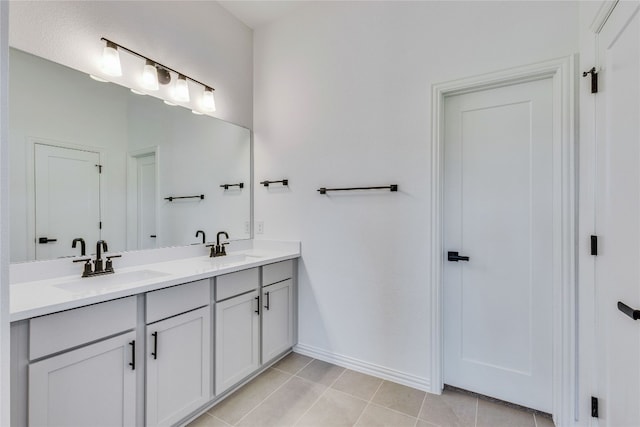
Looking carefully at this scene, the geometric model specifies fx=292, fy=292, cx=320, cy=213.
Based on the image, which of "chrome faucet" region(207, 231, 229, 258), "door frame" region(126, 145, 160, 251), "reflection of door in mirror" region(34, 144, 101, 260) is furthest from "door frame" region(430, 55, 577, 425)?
"reflection of door in mirror" region(34, 144, 101, 260)

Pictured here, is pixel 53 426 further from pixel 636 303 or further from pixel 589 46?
pixel 589 46

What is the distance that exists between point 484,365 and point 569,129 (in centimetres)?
151

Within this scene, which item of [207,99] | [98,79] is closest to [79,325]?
[98,79]

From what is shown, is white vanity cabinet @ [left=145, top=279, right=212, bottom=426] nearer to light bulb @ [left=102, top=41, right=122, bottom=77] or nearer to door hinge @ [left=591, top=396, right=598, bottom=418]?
light bulb @ [left=102, top=41, right=122, bottom=77]

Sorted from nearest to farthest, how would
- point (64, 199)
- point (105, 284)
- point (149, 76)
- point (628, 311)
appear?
point (628, 311), point (105, 284), point (64, 199), point (149, 76)

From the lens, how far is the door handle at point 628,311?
1000 mm

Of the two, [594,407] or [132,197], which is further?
[132,197]

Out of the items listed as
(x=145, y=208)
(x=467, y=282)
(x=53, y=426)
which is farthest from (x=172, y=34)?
(x=467, y=282)

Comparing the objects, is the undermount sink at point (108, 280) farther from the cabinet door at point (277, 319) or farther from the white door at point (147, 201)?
the cabinet door at point (277, 319)

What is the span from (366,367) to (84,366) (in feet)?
5.73

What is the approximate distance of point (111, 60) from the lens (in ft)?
5.61

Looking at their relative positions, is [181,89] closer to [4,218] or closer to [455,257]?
[4,218]

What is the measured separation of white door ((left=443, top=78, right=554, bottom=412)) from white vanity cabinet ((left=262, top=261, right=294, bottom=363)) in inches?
47.7

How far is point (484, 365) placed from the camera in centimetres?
190
